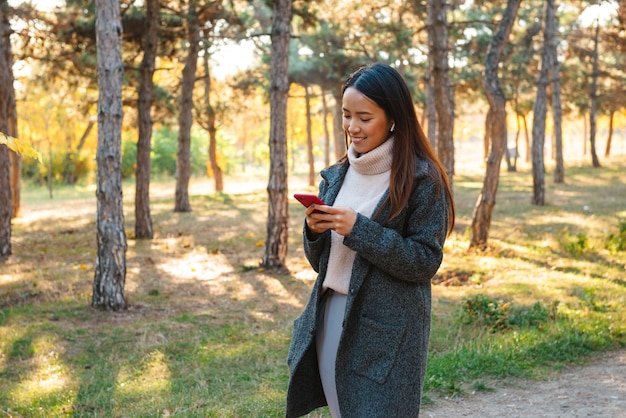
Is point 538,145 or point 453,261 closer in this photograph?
point 453,261

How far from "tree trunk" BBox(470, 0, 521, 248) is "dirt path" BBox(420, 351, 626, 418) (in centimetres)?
617

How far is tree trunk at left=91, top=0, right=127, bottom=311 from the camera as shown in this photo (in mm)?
7660

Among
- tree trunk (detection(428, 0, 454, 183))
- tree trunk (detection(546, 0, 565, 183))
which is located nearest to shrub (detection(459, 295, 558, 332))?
tree trunk (detection(428, 0, 454, 183))

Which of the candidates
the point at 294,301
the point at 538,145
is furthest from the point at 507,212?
the point at 294,301

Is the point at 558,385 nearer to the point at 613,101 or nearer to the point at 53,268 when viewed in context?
the point at 53,268

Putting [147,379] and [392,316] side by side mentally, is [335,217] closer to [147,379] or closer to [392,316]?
[392,316]

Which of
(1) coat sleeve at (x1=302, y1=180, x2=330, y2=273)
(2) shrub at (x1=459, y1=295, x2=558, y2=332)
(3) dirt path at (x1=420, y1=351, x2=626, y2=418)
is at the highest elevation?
(1) coat sleeve at (x1=302, y1=180, x2=330, y2=273)

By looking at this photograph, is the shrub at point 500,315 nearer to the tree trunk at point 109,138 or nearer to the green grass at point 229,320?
the green grass at point 229,320

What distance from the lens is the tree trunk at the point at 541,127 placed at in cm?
1855

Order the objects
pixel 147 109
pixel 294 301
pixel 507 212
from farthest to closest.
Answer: pixel 507 212
pixel 147 109
pixel 294 301

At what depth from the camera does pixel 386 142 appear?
261 cm

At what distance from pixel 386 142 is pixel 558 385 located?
3557 mm

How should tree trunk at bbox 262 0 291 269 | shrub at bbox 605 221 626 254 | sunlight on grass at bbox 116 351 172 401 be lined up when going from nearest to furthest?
sunlight on grass at bbox 116 351 172 401, tree trunk at bbox 262 0 291 269, shrub at bbox 605 221 626 254

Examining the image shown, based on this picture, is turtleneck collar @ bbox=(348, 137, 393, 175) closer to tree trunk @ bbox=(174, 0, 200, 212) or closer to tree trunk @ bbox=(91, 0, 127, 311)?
tree trunk @ bbox=(91, 0, 127, 311)
